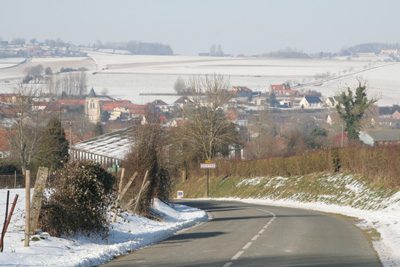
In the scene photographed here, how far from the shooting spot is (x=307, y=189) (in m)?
45.8

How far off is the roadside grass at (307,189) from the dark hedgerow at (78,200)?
55.7ft

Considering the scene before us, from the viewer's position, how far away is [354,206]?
33.7m

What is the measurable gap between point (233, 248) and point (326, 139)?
88121mm

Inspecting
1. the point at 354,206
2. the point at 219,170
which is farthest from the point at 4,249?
the point at 219,170

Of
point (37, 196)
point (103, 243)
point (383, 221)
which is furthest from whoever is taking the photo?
point (383, 221)

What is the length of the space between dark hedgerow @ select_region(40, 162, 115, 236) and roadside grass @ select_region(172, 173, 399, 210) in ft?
55.7

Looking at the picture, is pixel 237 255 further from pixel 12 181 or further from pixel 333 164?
pixel 12 181

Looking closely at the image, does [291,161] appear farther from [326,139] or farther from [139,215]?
[326,139]

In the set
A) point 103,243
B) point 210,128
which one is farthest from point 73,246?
point 210,128

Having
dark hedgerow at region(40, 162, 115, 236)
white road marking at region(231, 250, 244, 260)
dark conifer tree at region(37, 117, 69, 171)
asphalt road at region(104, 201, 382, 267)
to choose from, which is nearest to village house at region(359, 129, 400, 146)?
dark conifer tree at region(37, 117, 69, 171)

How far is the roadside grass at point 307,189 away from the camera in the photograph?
33.6 metres

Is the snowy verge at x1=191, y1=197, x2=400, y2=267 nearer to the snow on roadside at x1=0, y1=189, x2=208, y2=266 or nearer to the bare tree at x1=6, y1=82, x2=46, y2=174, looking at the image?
the snow on roadside at x1=0, y1=189, x2=208, y2=266

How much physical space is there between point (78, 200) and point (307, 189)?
104 ft

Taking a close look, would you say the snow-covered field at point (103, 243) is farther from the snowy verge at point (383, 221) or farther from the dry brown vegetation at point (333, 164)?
the dry brown vegetation at point (333, 164)
